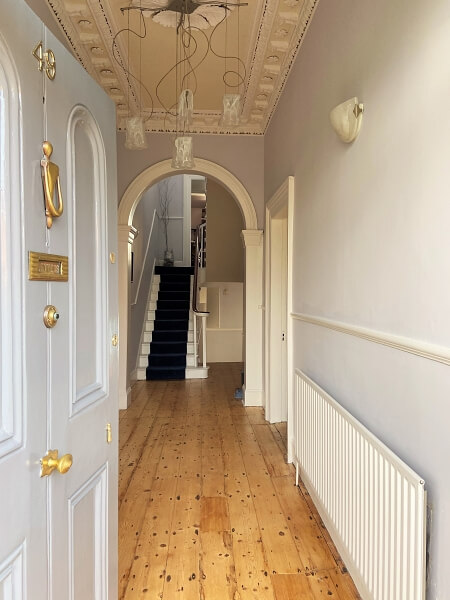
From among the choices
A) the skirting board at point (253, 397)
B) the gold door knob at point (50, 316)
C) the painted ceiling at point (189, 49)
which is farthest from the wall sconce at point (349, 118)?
the skirting board at point (253, 397)

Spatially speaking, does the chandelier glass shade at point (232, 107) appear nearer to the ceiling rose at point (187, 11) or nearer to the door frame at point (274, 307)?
the ceiling rose at point (187, 11)

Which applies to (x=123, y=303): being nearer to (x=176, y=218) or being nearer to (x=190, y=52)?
(x=190, y=52)

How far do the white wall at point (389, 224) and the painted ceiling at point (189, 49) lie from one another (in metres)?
0.51

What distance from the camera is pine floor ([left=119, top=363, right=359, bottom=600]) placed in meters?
1.84

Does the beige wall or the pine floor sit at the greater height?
the beige wall

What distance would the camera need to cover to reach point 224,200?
794cm

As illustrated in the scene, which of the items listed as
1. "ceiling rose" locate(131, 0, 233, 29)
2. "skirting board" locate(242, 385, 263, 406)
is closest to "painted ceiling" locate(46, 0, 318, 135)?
"ceiling rose" locate(131, 0, 233, 29)

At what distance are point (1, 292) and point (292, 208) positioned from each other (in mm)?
2551

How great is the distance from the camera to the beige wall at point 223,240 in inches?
314

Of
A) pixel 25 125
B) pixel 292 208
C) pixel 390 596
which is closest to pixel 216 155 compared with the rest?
pixel 292 208

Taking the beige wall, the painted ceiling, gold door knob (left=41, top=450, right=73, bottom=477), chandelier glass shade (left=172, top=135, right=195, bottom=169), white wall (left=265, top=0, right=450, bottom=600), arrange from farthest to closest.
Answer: the beige wall
the painted ceiling
chandelier glass shade (left=172, top=135, right=195, bottom=169)
white wall (left=265, top=0, right=450, bottom=600)
gold door knob (left=41, top=450, right=73, bottom=477)

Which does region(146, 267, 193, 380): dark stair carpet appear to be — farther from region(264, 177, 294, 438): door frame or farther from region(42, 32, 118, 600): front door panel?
region(42, 32, 118, 600): front door panel

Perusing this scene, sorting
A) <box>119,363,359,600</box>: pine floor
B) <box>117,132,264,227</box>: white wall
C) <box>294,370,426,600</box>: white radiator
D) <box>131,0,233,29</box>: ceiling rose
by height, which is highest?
<box>131,0,233,29</box>: ceiling rose

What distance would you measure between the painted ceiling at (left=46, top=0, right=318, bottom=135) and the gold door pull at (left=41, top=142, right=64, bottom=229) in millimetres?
2242
